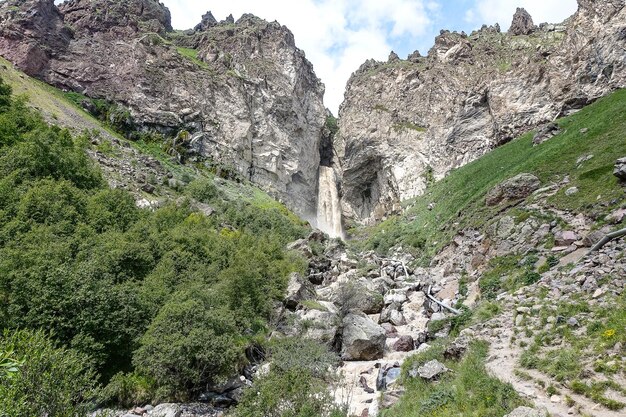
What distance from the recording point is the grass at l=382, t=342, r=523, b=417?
352 inches

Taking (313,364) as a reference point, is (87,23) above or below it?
above

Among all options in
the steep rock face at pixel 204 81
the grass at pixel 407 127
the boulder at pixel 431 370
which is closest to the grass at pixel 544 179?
the boulder at pixel 431 370

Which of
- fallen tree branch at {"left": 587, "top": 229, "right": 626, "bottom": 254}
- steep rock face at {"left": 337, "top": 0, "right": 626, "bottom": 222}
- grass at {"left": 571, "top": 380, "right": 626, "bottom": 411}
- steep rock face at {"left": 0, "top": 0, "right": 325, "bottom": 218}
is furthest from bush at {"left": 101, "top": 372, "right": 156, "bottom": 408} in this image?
steep rock face at {"left": 0, "top": 0, "right": 325, "bottom": 218}

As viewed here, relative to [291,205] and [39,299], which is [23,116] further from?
[291,205]

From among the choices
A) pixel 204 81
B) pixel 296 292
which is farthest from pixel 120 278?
pixel 204 81

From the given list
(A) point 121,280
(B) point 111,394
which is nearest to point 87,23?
(A) point 121,280

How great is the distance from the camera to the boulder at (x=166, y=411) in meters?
13.6

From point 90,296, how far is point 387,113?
77.3m

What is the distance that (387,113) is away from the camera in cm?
8475

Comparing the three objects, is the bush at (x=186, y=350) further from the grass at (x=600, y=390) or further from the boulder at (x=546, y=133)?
the boulder at (x=546, y=133)

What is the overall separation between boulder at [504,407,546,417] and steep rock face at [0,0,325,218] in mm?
68006

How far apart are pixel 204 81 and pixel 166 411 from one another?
7536 cm

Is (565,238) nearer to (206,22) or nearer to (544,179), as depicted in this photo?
(544,179)

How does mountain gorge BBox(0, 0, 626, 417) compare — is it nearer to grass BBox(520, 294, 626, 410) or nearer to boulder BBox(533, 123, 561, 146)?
grass BBox(520, 294, 626, 410)
